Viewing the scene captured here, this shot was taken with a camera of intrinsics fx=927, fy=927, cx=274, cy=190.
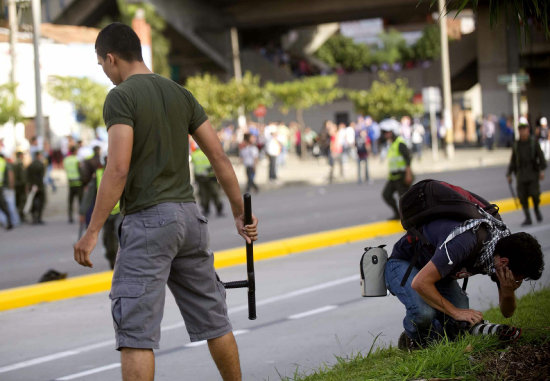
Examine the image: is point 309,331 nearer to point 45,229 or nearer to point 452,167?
point 45,229

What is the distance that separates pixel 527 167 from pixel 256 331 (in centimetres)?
772

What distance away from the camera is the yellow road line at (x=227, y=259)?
32.5 ft

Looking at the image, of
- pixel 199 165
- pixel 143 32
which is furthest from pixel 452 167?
pixel 199 165

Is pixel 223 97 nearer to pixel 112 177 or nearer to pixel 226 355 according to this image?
pixel 226 355

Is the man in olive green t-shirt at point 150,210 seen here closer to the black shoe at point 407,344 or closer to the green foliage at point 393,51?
the black shoe at point 407,344

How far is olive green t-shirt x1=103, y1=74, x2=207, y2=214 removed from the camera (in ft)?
14.1

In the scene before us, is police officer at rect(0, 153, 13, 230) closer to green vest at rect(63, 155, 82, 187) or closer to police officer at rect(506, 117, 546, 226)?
green vest at rect(63, 155, 82, 187)

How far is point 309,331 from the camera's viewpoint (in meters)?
7.62

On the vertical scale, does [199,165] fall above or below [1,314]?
above

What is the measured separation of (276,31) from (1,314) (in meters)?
57.8

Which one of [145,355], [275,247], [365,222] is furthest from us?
[365,222]

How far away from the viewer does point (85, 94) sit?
36250mm

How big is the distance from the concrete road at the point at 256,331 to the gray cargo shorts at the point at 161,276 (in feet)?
4.18

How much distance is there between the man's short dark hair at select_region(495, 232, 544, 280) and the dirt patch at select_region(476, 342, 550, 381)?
39 cm
